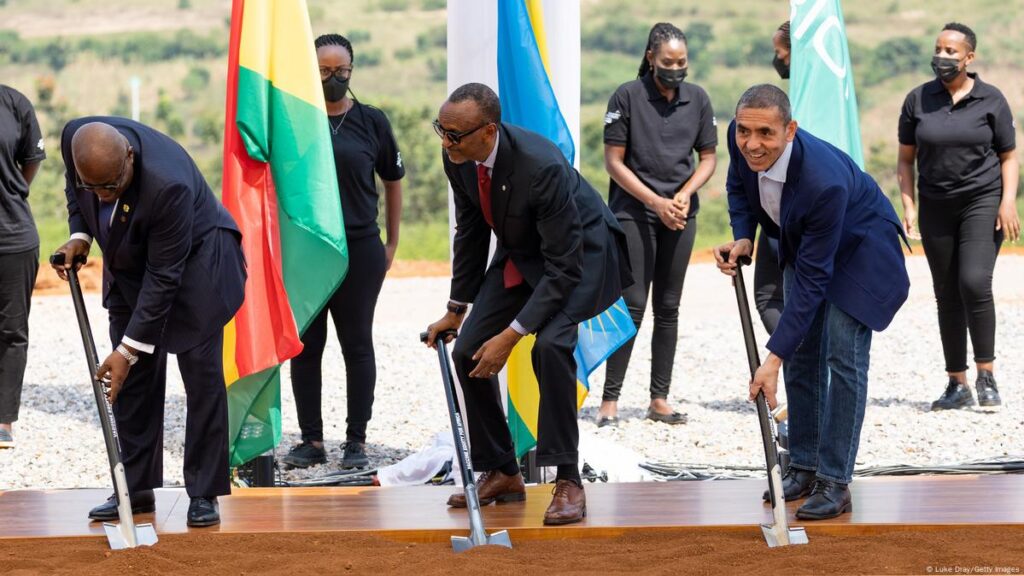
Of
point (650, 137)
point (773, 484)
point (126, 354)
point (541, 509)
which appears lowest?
point (541, 509)

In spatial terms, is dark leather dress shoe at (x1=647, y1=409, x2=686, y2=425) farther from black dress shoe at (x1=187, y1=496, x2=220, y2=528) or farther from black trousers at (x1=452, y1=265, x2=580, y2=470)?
black dress shoe at (x1=187, y1=496, x2=220, y2=528)

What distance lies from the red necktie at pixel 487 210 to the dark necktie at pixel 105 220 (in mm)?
1325

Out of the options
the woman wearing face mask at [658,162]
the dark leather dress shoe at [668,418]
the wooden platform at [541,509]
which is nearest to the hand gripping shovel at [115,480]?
the wooden platform at [541,509]

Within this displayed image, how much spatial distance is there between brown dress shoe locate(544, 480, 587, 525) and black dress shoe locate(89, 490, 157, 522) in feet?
5.11

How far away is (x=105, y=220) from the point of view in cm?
521

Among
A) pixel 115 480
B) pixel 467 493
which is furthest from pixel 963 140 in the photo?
pixel 115 480

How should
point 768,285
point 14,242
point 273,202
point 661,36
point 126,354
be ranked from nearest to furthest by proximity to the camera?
1. point 126,354
2. point 273,202
3. point 768,285
4. point 14,242
5. point 661,36

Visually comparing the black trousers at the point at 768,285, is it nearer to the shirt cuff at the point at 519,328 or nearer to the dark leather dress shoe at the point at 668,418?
the dark leather dress shoe at the point at 668,418

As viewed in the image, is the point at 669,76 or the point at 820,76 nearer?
the point at 820,76

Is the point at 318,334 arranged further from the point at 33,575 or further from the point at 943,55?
the point at 943,55

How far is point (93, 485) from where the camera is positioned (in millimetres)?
6918

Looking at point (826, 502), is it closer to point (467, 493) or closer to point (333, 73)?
point (467, 493)

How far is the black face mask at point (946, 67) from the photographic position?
7.63 metres
